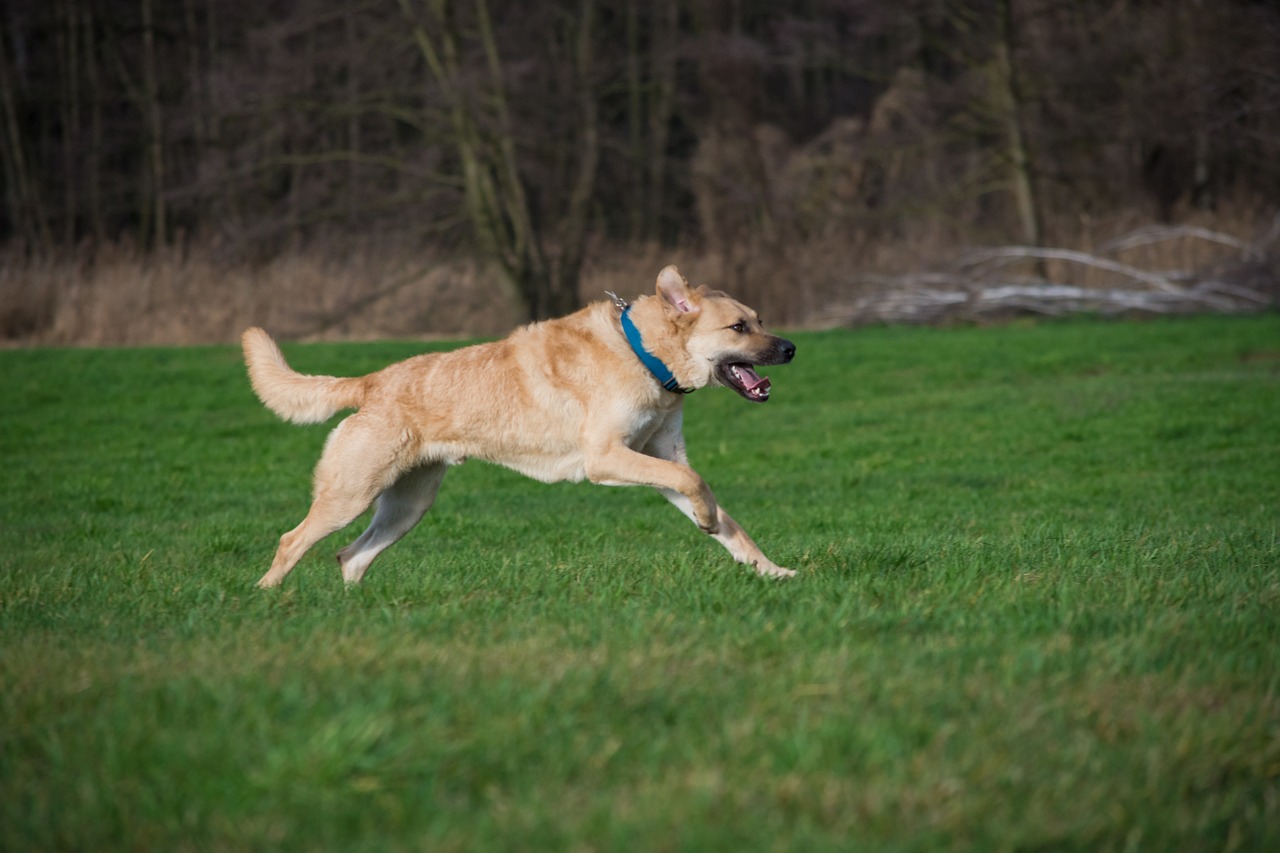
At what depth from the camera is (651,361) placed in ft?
21.7

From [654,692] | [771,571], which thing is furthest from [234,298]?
[654,692]

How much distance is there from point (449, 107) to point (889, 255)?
872 cm

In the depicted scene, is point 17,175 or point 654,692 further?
point 17,175

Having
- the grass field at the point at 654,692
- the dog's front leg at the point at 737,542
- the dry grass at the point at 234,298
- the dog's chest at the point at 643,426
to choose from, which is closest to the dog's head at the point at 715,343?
the dog's chest at the point at 643,426

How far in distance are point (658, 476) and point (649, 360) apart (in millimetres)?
633

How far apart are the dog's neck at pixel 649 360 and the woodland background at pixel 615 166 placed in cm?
1731

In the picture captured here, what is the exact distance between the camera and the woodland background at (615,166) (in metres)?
23.9

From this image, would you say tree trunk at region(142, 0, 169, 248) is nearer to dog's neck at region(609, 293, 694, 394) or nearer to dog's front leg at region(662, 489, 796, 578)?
dog's neck at region(609, 293, 694, 394)

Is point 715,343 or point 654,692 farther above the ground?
point 715,343

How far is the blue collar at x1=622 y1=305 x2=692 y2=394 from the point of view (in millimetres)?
6609

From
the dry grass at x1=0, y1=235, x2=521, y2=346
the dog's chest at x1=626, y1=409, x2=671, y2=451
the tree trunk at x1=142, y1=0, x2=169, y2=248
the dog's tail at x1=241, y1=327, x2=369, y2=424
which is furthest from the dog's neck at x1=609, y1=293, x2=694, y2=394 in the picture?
the tree trunk at x1=142, y1=0, x2=169, y2=248

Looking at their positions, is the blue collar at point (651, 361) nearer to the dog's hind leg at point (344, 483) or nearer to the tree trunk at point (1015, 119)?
the dog's hind leg at point (344, 483)

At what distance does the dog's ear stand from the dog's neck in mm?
230

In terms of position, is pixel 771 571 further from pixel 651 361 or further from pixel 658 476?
pixel 651 361
